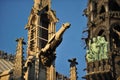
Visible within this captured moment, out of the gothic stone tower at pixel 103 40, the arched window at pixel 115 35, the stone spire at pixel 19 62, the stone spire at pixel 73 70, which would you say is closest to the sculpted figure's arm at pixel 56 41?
the stone spire at pixel 19 62

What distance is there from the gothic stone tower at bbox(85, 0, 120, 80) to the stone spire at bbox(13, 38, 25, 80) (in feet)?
237

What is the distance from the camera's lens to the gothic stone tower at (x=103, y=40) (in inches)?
3585

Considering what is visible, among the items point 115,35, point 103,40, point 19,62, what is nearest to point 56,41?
point 19,62

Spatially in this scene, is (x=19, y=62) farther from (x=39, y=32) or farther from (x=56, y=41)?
(x=56, y=41)

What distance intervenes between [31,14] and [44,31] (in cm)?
110

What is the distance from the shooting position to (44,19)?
741 inches

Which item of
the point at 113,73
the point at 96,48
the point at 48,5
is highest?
the point at 96,48

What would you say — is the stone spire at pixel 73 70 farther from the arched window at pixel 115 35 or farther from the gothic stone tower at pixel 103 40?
the arched window at pixel 115 35

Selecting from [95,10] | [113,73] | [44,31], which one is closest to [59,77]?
[44,31]

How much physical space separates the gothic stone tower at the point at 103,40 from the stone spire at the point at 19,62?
72163mm

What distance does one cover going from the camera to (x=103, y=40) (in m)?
93.9

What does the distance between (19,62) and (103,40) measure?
7742 centimetres

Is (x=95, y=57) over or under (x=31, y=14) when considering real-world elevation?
over

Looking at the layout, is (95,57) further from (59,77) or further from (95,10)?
(59,77)
